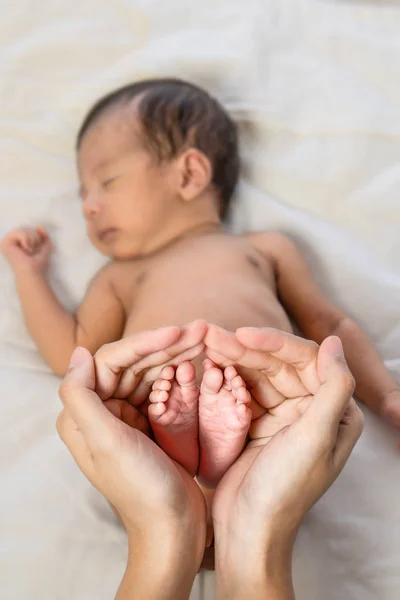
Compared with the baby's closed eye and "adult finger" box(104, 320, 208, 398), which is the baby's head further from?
"adult finger" box(104, 320, 208, 398)

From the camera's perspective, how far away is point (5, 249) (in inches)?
46.2

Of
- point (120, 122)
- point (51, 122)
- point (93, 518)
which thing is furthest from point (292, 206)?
point (93, 518)

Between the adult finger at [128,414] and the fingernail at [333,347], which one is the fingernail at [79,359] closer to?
the adult finger at [128,414]

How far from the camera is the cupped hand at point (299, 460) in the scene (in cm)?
72

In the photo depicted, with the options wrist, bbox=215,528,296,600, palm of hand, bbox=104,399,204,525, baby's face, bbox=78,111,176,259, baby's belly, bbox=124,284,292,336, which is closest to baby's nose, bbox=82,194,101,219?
baby's face, bbox=78,111,176,259

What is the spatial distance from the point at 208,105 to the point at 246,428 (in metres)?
0.74

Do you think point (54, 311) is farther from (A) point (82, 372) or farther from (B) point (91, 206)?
(A) point (82, 372)

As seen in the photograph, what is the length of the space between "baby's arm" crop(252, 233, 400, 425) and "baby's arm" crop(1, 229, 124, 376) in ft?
1.02

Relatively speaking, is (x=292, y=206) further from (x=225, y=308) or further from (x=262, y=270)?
(x=225, y=308)

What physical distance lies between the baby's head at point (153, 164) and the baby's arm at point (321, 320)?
0.52 feet

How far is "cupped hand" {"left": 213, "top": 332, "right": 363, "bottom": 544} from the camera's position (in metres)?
0.72

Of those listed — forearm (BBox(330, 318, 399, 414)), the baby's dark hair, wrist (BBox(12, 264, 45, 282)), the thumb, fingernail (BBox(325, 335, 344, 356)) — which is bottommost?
forearm (BBox(330, 318, 399, 414))

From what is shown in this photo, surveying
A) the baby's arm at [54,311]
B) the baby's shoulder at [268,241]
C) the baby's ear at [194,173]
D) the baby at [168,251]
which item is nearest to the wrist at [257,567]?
the baby at [168,251]

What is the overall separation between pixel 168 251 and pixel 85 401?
498 millimetres
